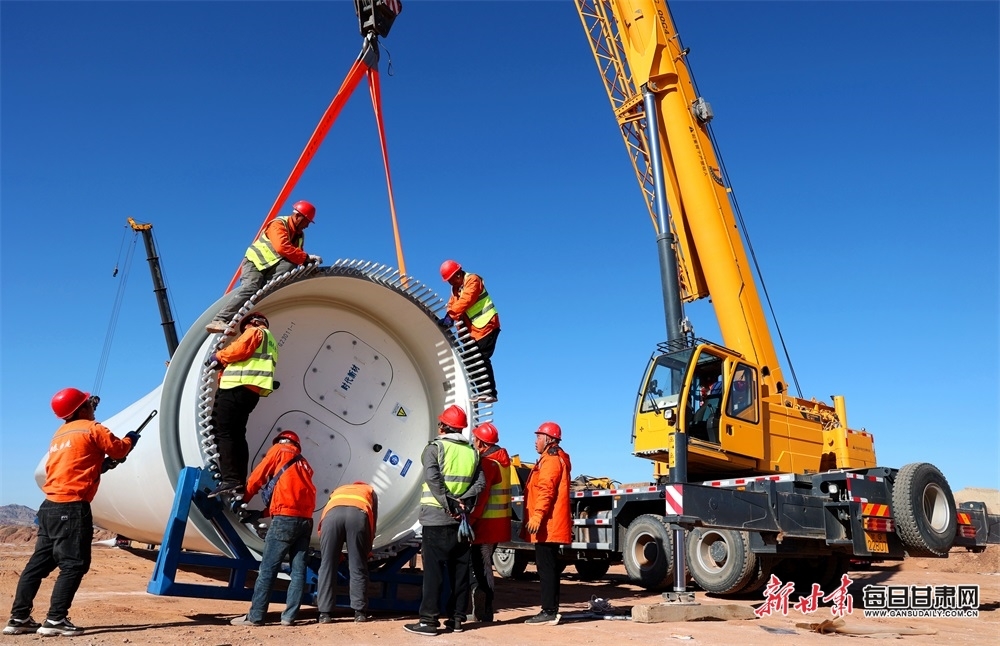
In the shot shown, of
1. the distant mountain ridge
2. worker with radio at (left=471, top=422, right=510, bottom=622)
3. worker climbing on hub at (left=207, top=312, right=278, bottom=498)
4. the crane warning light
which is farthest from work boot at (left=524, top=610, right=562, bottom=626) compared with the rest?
the distant mountain ridge

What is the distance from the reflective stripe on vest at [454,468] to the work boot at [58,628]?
2084 millimetres

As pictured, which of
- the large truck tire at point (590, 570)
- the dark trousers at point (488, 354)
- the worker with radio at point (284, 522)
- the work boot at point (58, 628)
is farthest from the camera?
the large truck tire at point (590, 570)

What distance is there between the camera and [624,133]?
11.3 metres

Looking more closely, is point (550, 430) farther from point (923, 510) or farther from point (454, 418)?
point (923, 510)

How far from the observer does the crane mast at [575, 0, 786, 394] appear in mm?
9945

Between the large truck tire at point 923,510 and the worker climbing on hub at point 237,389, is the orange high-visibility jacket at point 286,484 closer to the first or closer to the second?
the worker climbing on hub at point 237,389

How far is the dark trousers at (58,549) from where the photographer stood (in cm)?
470

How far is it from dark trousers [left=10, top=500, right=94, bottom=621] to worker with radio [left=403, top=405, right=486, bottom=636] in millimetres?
1969

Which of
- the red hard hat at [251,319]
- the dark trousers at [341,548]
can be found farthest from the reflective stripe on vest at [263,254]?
the dark trousers at [341,548]

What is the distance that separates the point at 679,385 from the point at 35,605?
6.01 m

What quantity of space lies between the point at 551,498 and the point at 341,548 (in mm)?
1458

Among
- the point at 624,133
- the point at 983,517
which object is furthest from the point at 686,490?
the point at 624,133

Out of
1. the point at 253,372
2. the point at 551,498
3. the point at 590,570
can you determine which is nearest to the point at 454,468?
the point at 551,498

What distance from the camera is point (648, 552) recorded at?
8.40 metres
